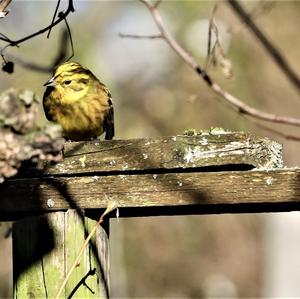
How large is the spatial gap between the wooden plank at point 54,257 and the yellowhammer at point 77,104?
1279 mm

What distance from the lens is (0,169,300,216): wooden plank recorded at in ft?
8.84

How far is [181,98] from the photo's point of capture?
42.2 ft

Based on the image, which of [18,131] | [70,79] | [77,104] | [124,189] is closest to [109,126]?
[77,104]

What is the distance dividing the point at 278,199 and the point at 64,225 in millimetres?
680

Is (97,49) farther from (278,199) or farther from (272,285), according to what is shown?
(278,199)

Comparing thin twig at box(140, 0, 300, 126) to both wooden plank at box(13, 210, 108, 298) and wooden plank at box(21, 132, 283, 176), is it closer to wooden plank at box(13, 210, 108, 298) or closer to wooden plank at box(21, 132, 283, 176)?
wooden plank at box(21, 132, 283, 176)

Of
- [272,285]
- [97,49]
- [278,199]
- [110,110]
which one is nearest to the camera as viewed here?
[278,199]

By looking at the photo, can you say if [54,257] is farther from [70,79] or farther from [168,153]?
[70,79]

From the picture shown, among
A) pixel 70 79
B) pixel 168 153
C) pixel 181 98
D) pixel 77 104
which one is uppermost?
pixel 181 98

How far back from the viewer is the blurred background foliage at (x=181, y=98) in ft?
40.1

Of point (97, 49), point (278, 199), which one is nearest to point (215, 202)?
point (278, 199)

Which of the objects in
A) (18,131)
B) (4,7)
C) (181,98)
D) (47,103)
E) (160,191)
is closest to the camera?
(18,131)

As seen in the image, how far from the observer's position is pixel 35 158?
1.88 metres

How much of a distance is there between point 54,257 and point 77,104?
1.56 m
